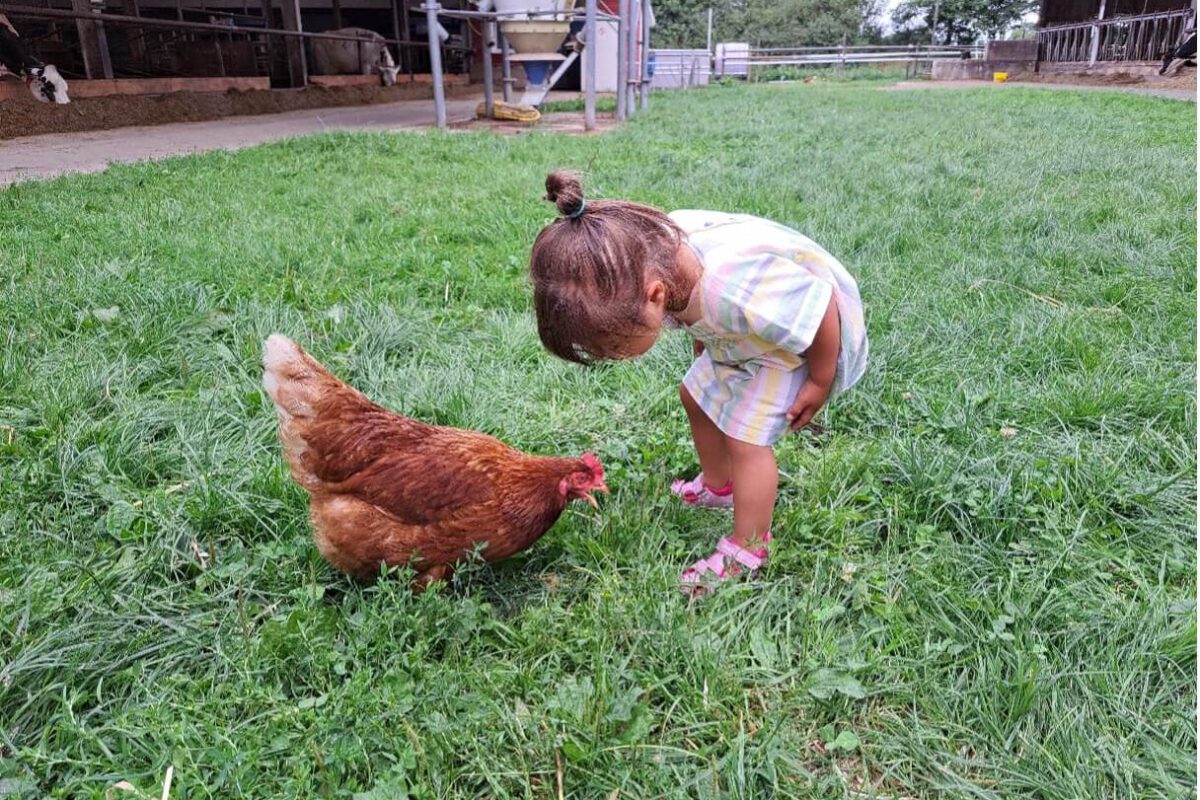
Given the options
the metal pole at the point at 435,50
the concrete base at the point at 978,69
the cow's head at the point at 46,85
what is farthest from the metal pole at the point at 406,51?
the concrete base at the point at 978,69

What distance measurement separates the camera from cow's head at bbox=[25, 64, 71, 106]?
30.6ft

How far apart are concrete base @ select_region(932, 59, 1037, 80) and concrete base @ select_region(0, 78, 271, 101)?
2404 centimetres

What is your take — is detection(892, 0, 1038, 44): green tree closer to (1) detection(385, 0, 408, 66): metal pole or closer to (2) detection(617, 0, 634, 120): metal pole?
(1) detection(385, 0, 408, 66): metal pole

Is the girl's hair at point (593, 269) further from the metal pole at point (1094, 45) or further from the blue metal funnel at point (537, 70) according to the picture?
the metal pole at point (1094, 45)

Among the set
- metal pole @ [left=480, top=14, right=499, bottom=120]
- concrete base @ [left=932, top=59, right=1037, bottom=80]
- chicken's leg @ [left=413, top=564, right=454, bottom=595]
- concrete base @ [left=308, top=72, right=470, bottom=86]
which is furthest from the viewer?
concrete base @ [left=932, top=59, right=1037, bottom=80]

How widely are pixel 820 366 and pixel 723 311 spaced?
0.29m

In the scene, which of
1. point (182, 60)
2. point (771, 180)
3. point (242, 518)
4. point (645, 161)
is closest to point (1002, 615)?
point (242, 518)

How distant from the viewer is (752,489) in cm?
190

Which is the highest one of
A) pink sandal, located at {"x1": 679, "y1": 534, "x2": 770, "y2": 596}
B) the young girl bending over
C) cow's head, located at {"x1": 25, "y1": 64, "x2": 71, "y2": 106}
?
cow's head, located at {"x1": 25, "y1": 64, "x2": 71, "y2": 106}

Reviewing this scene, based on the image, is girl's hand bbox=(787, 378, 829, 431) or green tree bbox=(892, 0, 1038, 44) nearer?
girl's hand bbox=(787, 378, 829, 431)

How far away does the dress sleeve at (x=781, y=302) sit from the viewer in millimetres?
1730

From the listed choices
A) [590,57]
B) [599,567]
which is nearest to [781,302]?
[599,567]

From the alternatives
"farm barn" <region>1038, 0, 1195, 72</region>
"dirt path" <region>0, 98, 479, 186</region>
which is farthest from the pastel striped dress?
"farm barn" <region>1038, 0, 1195, 72</region>

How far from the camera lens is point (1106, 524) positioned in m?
2.03
